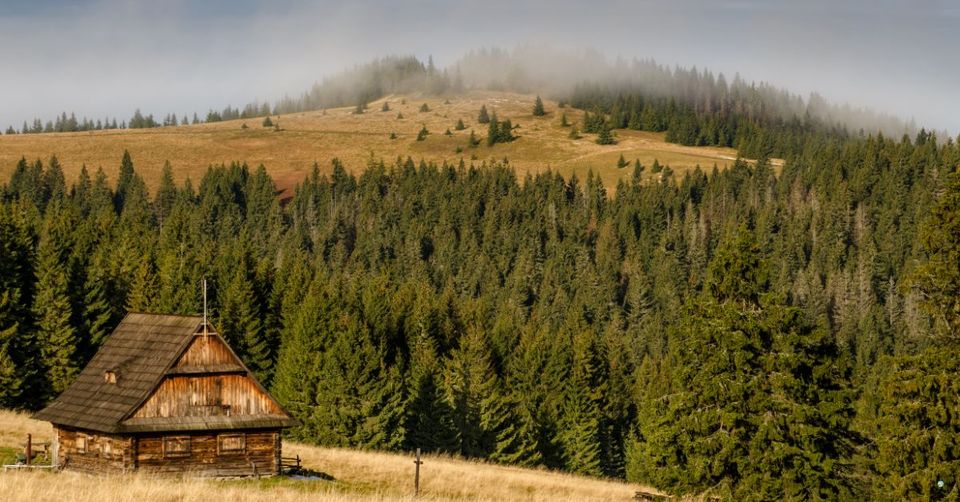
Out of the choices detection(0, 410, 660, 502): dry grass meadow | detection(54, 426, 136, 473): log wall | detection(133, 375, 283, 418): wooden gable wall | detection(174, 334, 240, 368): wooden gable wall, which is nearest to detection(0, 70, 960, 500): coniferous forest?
detection(0, 410, 660, 502): dry grass meadow

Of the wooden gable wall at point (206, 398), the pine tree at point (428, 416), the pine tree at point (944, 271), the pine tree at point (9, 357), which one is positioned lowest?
the pine tree at point (428, 416)

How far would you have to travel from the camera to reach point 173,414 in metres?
41.3

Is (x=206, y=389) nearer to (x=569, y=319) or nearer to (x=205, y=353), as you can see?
(x=205, y=353)

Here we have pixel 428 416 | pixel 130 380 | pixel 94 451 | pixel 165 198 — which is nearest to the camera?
pixel 130 380

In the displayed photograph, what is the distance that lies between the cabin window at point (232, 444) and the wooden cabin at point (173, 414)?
37 mm

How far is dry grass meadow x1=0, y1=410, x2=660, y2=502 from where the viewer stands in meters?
18.8

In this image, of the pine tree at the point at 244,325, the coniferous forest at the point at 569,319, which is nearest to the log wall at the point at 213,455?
the coniferous forest at the point at 569,319

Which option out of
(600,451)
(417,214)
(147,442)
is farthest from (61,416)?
(417,214)

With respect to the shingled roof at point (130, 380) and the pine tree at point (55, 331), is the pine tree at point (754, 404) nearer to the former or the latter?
the shingled roof at point (130, 380)

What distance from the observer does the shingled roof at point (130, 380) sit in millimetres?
40875

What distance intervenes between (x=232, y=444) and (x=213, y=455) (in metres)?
0.80

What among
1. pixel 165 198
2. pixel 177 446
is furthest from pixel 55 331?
pixel 165 198

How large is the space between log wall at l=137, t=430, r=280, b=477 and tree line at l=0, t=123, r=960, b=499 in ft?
47.8

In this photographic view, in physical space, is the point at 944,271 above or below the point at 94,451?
above
